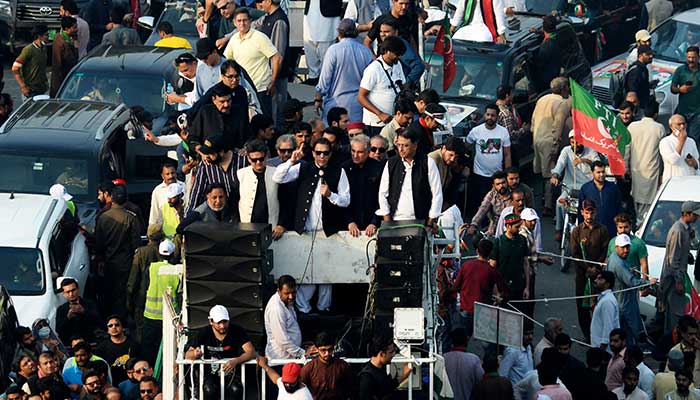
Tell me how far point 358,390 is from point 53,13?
1649cm

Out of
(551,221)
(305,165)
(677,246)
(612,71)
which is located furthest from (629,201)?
(305,165)

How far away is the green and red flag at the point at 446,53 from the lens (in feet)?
82.9

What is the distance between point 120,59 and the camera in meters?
25.9

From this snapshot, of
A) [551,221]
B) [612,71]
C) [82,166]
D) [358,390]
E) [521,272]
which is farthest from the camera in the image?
[612,71]

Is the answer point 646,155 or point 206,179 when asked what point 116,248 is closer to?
point 206,179

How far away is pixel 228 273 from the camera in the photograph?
1705 cm

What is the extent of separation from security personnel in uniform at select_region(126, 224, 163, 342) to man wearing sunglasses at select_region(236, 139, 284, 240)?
2878 mm

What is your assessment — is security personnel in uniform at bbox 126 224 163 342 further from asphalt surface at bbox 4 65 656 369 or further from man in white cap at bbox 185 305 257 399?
man in white cap at bbox 185 305 257 399

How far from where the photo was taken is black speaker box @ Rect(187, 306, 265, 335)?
1712cm

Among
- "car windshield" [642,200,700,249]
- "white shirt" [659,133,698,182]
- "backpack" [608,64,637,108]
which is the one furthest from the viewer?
"backpack" [608,64,637,108]

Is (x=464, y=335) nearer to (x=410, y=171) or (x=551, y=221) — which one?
(x=410, y=171)

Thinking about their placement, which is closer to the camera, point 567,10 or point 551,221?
point 551,221

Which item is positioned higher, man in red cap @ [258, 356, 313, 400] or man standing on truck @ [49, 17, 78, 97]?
man standing on truck @ [49, 17, 78, 97]

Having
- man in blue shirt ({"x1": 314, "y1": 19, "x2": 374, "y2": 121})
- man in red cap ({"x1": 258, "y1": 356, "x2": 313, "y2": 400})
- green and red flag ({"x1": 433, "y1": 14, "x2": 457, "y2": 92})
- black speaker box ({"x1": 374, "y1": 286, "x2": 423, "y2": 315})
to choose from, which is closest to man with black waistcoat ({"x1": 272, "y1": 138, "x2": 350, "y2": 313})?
black speaker box ({"x1": 374, "y1": 286, "x2": 423, "y2": 315})
